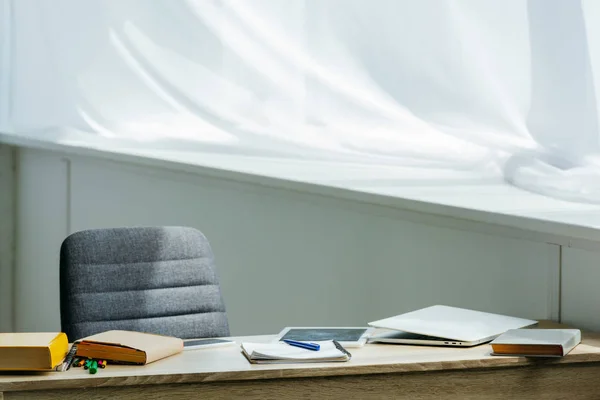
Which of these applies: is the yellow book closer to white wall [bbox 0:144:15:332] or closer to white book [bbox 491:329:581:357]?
white book [bbox 491:329:581:357]

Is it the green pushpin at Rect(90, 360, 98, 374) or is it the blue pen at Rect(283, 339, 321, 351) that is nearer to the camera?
the green pushpin at Rect(90, 360, 98, 374)

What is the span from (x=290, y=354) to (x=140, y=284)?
2.20ft

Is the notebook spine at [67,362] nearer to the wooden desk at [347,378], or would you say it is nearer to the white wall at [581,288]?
the wooden desk at [347,378]

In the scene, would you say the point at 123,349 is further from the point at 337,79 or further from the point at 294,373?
the point at 337,79

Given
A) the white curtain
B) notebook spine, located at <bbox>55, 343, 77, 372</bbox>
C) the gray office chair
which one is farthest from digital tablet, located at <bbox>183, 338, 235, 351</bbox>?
the white curtain

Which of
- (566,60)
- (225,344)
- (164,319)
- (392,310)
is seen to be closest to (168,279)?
(164,319)

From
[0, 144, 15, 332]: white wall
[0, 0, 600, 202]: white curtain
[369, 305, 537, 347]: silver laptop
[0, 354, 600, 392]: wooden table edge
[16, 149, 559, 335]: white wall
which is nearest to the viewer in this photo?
[0, 354, 600, 392]: wooden table edge

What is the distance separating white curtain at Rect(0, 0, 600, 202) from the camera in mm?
2244

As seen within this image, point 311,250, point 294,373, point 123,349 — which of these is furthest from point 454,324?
point 311,250

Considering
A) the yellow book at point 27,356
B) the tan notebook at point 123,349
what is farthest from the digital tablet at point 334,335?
the yellow book at point 27,356

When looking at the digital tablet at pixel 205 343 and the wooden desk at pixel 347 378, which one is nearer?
the wooden desk at pixel 347 378

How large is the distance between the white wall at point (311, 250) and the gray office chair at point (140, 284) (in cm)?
56

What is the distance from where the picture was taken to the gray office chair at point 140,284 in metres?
2.29

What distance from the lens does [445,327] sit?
2.03 meters
